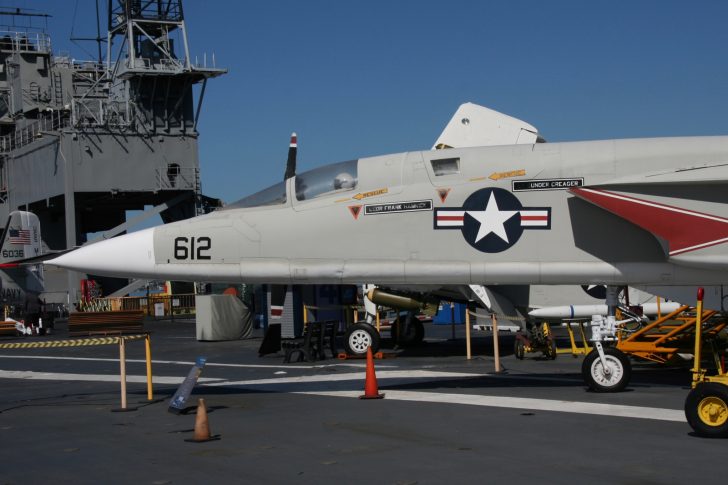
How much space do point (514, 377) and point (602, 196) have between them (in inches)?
204

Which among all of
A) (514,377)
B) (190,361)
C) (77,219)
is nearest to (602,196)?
(514,377)

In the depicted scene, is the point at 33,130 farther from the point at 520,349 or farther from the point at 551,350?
the point at 551,350

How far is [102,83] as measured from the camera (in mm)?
72125

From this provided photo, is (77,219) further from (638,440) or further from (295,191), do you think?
(638,440)

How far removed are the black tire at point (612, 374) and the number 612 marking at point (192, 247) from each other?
19.8 ft

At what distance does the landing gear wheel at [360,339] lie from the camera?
21.9 meters

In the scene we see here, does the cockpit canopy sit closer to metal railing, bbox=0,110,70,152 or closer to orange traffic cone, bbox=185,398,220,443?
orange traffic cone, bbox=185,398,220,443

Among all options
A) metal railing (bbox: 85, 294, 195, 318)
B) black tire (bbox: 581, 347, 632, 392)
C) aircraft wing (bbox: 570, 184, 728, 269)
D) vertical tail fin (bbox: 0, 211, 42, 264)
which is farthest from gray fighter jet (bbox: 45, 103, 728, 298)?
metal railing (bbox: 85, 294, 195, 318)

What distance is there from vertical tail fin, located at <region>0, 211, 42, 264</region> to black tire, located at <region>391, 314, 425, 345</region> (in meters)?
25.5

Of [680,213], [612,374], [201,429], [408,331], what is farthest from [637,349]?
[408,331]

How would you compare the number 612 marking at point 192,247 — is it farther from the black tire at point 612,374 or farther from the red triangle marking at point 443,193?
the black tire at point 612,374

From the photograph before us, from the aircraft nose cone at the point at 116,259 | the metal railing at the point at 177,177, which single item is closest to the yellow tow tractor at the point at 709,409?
the aircraft nose cone at the point at 116,259

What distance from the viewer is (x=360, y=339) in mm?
21953

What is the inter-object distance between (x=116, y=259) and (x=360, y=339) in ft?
32.0
